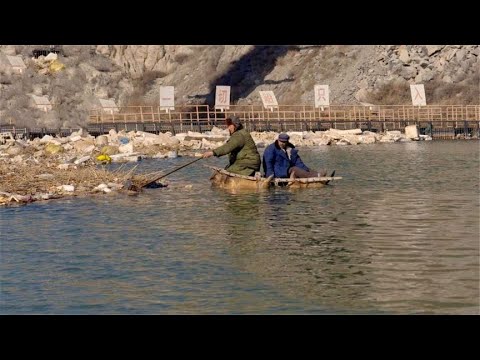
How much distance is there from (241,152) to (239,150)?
80 millimetres

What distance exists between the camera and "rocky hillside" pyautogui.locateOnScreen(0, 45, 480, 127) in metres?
79.1

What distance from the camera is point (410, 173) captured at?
32406 millimetres

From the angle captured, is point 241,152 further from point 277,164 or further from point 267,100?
point 267,100

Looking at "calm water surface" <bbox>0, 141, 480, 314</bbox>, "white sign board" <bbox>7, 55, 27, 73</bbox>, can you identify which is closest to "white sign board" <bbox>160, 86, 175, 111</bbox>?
"white sign board" <bbox>7, 55, 27, 73</bbox>

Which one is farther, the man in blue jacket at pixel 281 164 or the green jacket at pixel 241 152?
the man in blue jacket at pixel 281 164

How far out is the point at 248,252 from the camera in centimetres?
1558

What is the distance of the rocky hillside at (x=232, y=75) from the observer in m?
79.1

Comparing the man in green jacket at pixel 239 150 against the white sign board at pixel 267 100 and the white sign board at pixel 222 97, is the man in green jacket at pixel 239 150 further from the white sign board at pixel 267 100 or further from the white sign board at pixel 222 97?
the white sign board at pixel 267 100

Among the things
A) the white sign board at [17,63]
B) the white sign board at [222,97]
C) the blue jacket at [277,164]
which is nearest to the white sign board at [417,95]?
the white sign board at [222,97]

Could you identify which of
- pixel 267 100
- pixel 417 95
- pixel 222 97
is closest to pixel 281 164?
pixel 222 97

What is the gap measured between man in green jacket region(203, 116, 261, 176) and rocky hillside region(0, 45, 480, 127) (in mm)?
54457

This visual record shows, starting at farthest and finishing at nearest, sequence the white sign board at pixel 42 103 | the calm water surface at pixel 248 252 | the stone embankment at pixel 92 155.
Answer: the white sign board at pixel 42 103 → the stone embankment at pixel 92 155 → the calm water surface at pixel 248 252

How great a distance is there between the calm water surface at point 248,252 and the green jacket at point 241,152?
37.5 inches
